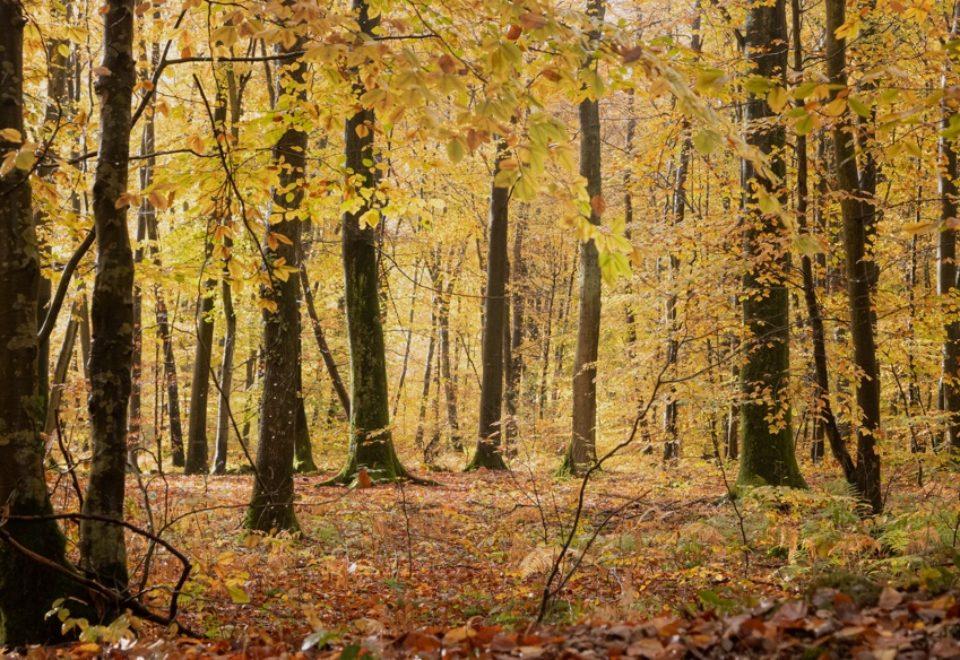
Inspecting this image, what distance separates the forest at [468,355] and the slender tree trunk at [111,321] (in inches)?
0.7

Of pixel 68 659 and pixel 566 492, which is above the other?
pixel 68 659

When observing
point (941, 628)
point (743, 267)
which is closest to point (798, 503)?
point (743, 267)

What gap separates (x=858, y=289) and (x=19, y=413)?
7198 mm

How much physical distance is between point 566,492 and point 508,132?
28.1ft

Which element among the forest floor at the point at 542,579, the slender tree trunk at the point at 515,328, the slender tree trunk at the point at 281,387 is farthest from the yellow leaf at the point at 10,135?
the slender tree trunk at the point at 515,328

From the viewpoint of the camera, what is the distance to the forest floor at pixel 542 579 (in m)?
2.91

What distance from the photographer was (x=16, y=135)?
388 cm

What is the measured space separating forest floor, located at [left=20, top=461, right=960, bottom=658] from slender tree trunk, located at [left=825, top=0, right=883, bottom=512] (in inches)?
19.9

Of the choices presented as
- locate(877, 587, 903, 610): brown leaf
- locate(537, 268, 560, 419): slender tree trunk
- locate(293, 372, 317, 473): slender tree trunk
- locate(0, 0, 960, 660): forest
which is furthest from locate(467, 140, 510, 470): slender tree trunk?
locate(877, 587, 903, 610): brown leaf

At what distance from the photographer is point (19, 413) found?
417 centimetres

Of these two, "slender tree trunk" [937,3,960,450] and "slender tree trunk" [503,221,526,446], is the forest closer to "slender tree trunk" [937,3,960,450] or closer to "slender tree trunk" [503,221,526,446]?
"slender tree trunk" [937,3,960,450]

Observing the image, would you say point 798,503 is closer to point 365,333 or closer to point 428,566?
point 428,566

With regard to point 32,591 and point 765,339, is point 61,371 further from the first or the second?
point 765,339

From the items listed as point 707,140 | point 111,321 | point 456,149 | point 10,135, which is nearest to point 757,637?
point 707,140
